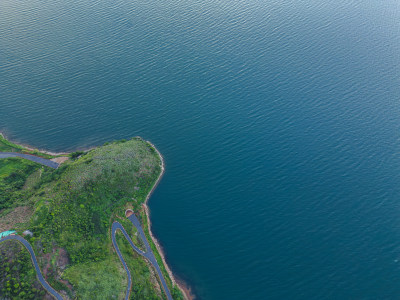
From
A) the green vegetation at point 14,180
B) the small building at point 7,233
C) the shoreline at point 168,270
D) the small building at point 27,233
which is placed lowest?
the shoreline at point 168,270

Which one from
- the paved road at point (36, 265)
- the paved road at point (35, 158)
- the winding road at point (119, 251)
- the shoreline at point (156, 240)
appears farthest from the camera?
the paved road at point (35, 158)

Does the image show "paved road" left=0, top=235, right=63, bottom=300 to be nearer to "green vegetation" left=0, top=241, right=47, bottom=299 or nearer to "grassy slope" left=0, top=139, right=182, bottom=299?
"green vegetation" left=0, top=241, right=47, bottom=299

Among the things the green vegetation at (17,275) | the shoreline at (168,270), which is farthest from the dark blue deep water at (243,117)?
the green vegetation at (17,275)

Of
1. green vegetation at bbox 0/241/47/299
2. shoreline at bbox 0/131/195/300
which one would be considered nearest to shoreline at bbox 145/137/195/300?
shoreline at bbox 0/131/195/300

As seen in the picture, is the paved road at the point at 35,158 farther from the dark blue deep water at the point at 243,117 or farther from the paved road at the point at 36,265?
the paved road at the point at 36,265

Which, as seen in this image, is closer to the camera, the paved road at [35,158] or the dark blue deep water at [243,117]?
the dark blue deep water at [243,117]

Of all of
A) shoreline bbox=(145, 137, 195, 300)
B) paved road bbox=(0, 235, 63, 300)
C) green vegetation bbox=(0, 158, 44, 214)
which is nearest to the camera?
paved road bbox=(0, 235, 63, 300)
